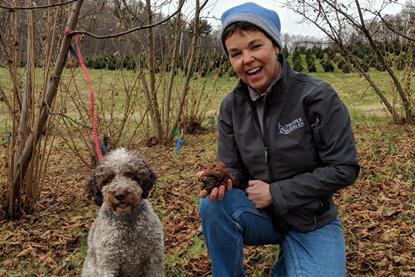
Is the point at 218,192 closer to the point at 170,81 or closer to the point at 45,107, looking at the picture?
the point at 45,107

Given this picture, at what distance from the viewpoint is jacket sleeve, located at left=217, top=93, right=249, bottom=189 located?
2.86 m

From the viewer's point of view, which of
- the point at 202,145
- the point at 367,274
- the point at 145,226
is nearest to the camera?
the point at 145,226

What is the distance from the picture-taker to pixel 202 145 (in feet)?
28.8

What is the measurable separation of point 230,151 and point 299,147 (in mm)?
493

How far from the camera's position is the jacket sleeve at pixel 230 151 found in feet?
9.39

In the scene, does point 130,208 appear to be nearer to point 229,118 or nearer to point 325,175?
point 229,118

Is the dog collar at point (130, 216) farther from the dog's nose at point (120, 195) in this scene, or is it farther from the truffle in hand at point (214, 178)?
the truffle in hand at point (214, 178)

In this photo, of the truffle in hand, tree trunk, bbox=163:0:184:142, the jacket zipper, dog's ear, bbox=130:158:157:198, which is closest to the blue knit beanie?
the jacket zipper

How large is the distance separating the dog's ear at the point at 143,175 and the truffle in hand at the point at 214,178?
668mm

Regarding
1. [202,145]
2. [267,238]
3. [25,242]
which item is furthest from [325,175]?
[202,145]

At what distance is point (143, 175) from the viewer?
3199 mm

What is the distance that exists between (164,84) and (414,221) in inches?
228

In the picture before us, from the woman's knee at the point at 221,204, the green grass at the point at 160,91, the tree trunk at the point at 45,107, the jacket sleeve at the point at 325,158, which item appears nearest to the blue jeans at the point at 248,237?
the woman's knee at the point at 221,204

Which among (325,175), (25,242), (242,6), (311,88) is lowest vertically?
(25,242)
